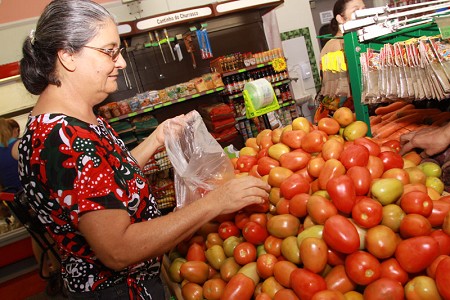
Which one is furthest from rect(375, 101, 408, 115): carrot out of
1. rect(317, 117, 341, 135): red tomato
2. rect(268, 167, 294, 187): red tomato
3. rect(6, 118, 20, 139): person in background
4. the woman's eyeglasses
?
rect(6, 118, 20, 139): person in background

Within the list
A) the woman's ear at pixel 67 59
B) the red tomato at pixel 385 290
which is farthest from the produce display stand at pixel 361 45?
the woman's ear at pixel 67 59

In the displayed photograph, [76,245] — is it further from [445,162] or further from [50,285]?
[50,285]

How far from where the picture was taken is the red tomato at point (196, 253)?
1581 millimetres

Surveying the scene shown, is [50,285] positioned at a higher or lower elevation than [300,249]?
lower

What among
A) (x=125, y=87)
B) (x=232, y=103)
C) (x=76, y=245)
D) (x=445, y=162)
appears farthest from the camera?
(x=125, y=87)

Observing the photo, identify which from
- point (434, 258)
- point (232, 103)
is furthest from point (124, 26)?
point (434, 258)

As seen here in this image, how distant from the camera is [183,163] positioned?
1.68 m

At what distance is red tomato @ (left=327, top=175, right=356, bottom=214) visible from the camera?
49.5 inches

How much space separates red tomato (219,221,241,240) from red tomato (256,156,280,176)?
0.33m

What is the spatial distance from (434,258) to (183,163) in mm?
1078

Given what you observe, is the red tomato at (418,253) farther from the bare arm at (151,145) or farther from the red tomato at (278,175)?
the bare arm at (151,145)

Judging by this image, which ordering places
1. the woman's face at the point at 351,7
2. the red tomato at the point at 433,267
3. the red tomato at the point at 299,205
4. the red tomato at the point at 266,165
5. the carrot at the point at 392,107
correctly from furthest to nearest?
the woman's face at the point at 351,7
the carrot at the point at 392,107
the red tomato at the point at 266,165
the red tomato at the point at 299,205
the red tomato at the point at 433,267

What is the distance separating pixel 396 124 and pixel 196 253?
139 cm

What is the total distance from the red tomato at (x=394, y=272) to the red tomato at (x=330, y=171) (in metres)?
0.39
